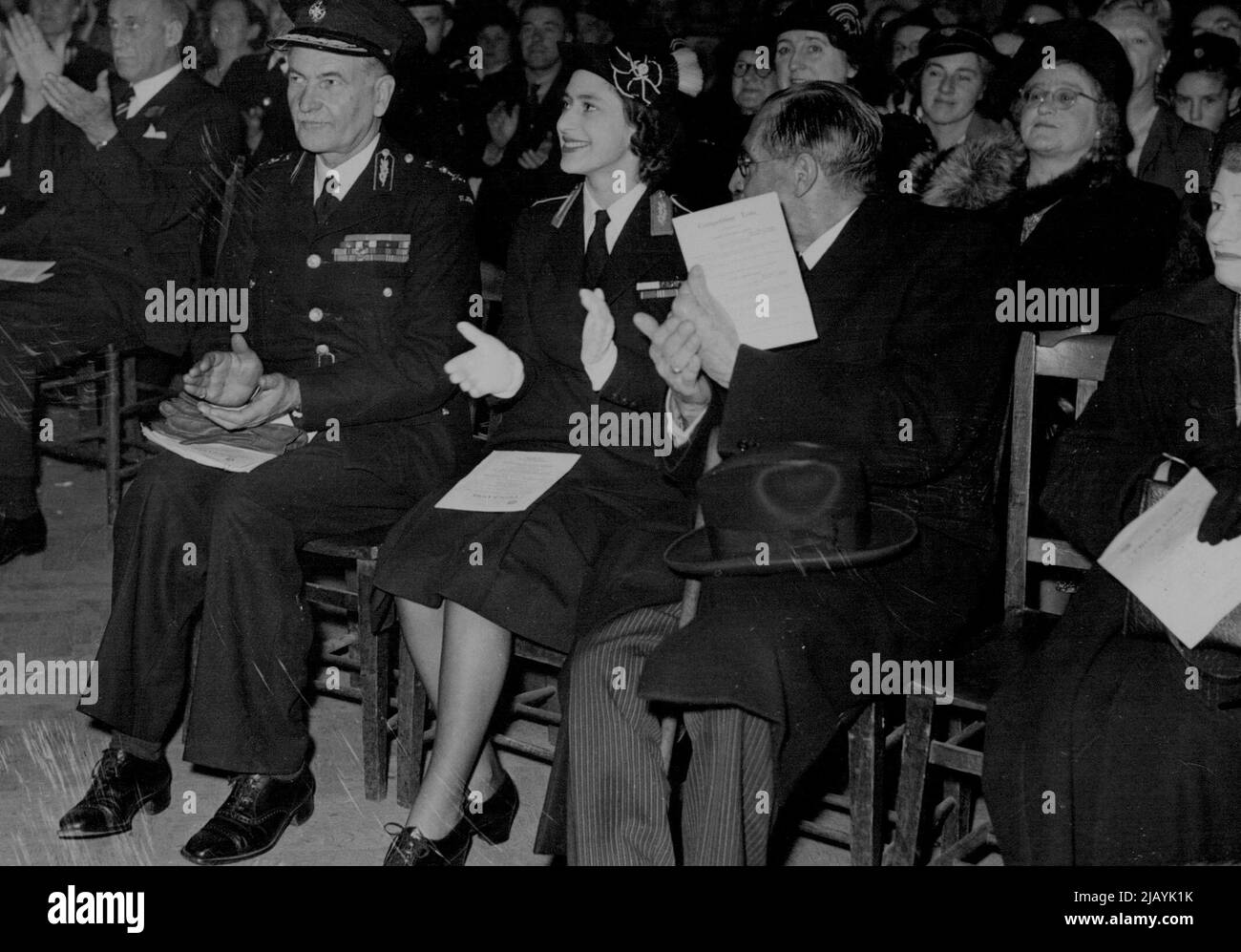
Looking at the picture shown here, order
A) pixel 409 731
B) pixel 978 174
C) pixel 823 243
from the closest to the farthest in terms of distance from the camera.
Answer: pixel 823 243
pixel 409 731
pixel 978 174

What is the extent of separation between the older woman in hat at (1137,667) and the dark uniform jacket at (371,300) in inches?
56.8

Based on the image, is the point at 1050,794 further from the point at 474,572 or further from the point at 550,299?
the point at 550,299

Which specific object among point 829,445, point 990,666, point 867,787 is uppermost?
point 829,445

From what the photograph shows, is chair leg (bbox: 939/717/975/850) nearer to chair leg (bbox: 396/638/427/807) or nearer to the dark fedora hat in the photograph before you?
the dark fedora hat

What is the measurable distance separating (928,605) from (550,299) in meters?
1.11

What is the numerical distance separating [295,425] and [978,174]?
1.85 metres

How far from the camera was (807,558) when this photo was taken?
7.60 feet

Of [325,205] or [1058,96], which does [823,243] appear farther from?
[325,205]

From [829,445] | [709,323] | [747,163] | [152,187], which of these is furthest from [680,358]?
[152,187]

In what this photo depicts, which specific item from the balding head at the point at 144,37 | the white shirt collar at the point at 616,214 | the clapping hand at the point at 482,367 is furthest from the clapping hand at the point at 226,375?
the balding head at the point at 144,37

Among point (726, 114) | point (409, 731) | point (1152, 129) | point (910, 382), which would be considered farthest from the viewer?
point (726, 114)

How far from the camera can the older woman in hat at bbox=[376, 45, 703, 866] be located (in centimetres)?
279
